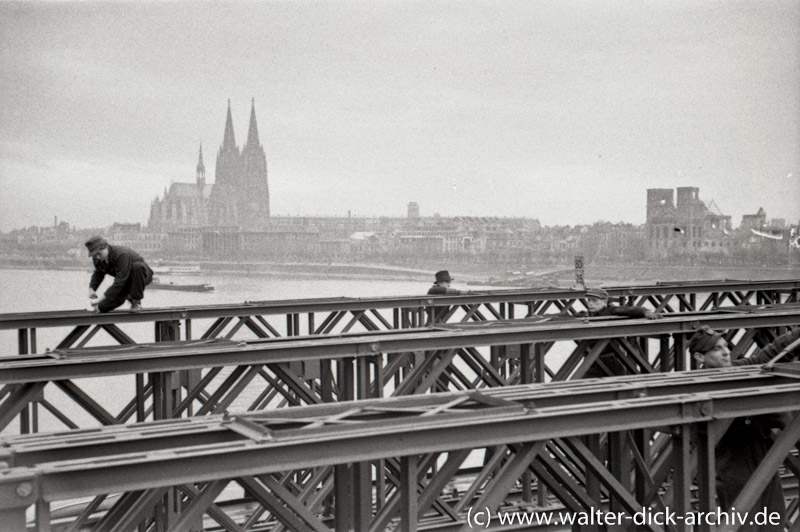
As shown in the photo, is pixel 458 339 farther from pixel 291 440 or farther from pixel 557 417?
pixel 291 440

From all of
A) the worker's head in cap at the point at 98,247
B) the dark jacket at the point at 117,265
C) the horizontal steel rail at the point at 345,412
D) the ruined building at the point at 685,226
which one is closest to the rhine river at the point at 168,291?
the ruined building at the point at 685,226

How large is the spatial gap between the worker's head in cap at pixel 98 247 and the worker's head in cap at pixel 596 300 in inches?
250

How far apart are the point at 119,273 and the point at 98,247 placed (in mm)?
450

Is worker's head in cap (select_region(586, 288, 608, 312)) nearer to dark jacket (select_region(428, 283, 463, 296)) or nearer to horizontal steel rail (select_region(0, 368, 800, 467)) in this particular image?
dark jacket (select_region(428, 283, 463, 296))

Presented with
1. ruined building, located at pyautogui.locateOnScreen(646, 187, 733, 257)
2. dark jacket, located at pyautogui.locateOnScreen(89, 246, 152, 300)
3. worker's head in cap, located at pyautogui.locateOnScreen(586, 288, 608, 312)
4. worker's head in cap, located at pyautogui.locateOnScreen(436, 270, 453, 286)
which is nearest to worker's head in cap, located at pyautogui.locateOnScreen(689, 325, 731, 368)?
worker's head in cap, located at pyautogui.locateOnScreen(586, 288, 608, 312)

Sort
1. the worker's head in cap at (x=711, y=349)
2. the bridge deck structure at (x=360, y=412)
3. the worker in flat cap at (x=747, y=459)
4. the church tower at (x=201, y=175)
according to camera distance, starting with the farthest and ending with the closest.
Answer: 1. the church tower at (x=201, y=175)
2. the worker's head in cap at (x=711, y=349)
3. the worker in flat cap at (x=747, y=459)
4. the bridge deck structure at (x=360, y=412)

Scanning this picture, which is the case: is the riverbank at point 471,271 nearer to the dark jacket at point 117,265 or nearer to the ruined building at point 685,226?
the ruined building at point 685,226

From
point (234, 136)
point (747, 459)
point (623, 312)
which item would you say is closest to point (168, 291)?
point (234, 136)

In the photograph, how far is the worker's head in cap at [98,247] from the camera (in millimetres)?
11898

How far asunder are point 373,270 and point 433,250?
11402mm

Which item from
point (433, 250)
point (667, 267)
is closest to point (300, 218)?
point (433, 250)

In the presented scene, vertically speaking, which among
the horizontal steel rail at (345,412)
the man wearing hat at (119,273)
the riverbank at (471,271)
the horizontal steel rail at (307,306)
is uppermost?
the man wearing hat at (119,273)

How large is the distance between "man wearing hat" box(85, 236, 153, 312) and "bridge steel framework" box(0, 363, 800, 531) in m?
7.12

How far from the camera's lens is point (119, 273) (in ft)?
40.1
